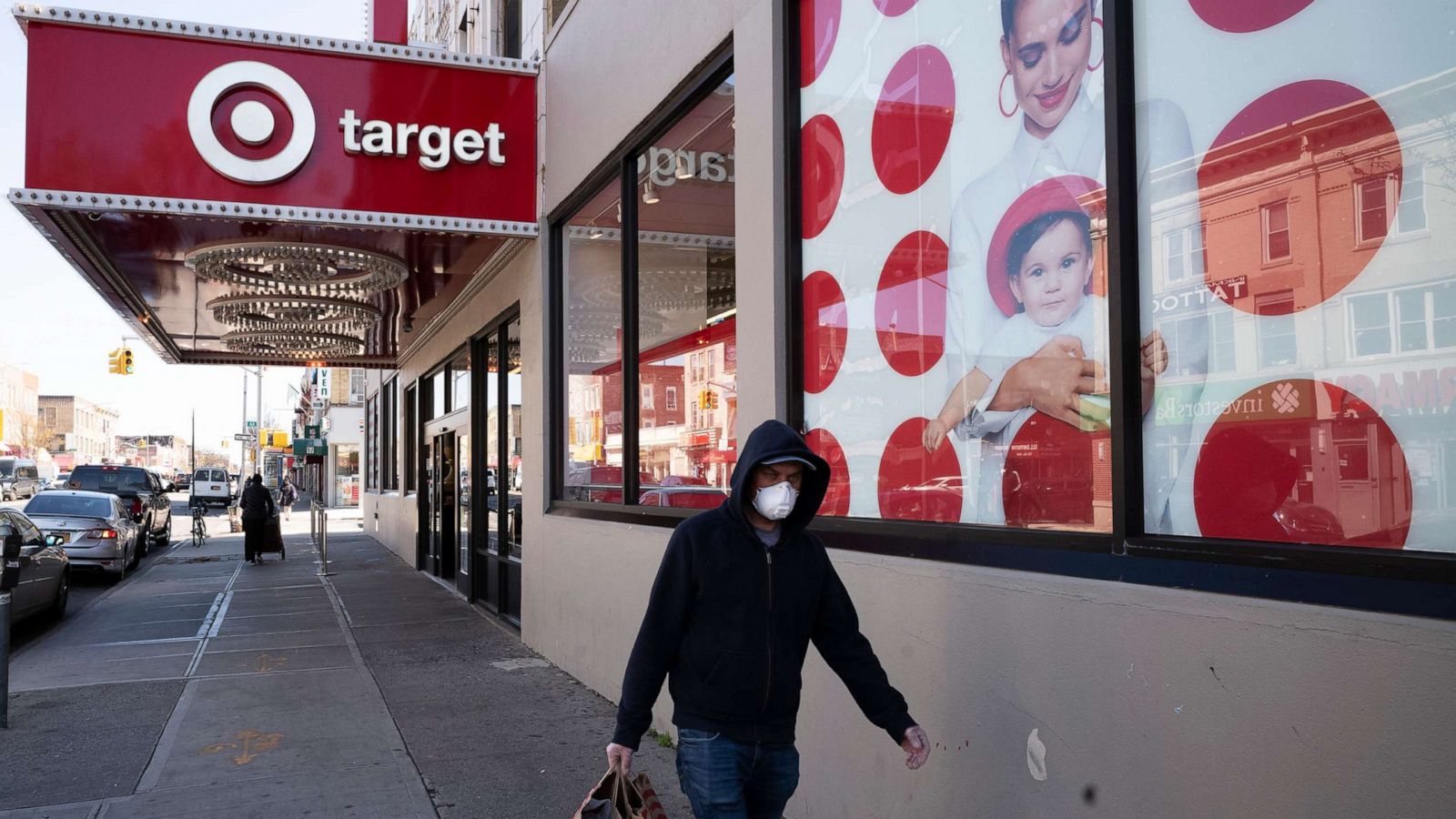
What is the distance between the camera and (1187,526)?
10.6ft

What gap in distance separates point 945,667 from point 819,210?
2338 mm

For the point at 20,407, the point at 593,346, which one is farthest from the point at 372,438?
the point at 20,407

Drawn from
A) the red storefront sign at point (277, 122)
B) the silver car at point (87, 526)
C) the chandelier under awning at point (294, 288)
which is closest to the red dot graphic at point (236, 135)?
the red storefront sign at point (277, 122)

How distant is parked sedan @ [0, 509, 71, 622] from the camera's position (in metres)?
11.3

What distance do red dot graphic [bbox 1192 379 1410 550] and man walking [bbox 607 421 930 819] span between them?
1.08 meters

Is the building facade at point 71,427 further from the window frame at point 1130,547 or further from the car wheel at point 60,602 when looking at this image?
the window frame at point 1130,547

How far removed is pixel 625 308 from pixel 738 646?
4.96 meters

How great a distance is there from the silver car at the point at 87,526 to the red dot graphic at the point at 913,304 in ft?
49.4

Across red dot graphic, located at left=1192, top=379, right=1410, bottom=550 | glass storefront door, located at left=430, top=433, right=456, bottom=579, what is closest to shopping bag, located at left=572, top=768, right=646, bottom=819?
red dot graphic, located at left=1192, top=379, right=1410, bottom=550

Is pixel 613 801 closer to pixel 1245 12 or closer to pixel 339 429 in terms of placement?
pixel 1245 12

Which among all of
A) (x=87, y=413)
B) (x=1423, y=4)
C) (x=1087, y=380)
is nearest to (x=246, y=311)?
(x=1087, y=380)

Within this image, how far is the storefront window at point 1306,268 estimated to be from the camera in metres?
2.60

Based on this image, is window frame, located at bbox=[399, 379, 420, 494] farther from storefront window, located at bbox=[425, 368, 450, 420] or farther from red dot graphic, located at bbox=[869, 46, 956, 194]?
red dot graphic, located at bbox=[869, 46, 956, 194]

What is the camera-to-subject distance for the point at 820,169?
5.42 m
